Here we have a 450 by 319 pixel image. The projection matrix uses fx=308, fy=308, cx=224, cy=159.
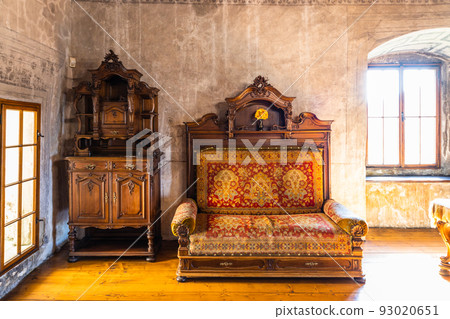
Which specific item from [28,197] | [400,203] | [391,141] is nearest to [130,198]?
[28,197]

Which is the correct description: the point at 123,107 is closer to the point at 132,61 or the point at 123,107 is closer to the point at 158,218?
the point at 132,61

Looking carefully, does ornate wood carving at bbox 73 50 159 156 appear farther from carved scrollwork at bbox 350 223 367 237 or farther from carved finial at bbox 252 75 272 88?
carved scrollwork at bbox 350 223 367 237

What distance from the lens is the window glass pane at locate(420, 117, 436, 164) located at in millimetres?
5391

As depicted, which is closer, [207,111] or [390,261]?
[390,261]

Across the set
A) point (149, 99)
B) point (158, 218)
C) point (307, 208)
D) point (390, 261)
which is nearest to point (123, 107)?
point (149, 99)

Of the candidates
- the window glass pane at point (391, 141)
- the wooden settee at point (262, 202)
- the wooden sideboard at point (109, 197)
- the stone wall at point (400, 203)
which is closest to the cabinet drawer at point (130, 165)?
the wooden sideboard at point (109, 197)

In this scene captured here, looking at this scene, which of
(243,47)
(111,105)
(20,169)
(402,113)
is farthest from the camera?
(402,113)

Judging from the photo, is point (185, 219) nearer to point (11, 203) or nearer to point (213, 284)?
point (213, 284)

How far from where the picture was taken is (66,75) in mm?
4293

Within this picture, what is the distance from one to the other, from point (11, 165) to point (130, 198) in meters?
1.28

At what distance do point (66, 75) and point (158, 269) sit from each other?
2931mm

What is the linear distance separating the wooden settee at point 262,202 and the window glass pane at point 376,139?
163 cm

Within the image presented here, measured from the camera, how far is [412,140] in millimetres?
5402

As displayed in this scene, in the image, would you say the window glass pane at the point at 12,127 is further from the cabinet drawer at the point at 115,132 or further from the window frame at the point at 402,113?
the window frame at the point at 402,113
